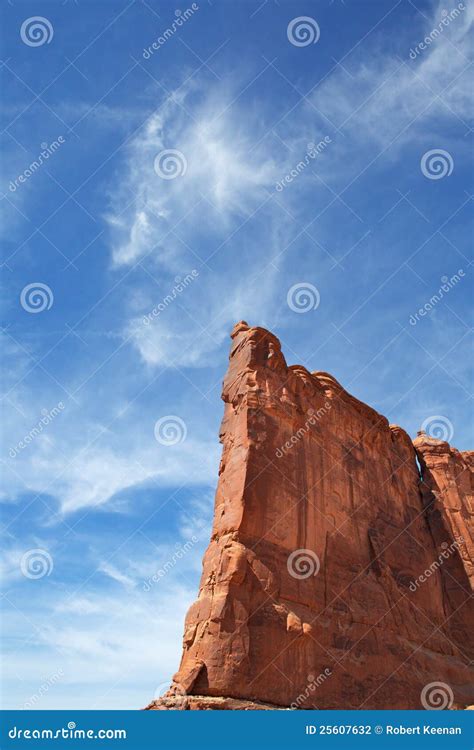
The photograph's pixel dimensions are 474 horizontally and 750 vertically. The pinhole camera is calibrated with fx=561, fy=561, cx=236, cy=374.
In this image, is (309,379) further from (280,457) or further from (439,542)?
(439,542)

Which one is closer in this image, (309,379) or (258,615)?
(258,615)

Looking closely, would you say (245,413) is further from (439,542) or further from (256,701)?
(439,542)

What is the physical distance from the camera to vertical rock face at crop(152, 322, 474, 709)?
15.8 meters

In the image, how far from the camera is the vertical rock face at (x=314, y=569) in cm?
1579

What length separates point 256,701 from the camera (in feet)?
49.3

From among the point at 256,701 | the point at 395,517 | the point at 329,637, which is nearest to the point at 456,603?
the point at 395,517

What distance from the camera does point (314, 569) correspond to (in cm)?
1898

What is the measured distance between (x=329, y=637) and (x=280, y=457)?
5.94 m

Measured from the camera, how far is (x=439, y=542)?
28.4 m

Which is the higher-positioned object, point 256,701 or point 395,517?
point 395,517
